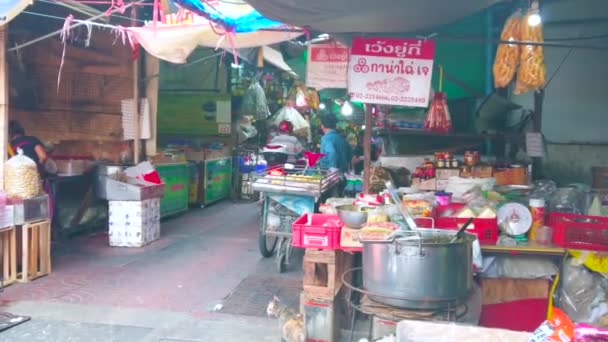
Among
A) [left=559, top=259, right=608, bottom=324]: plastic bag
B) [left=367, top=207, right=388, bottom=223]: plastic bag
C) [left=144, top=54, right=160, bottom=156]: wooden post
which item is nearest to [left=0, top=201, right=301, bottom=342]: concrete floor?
[left=367, top=207, right=388, bottom=223]: plastic bag

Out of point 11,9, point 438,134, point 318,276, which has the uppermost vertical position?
point 11,9

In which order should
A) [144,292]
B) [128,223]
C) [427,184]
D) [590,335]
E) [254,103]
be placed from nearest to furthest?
[590,335] < [144,292] < [427,184] < [128,223] < [254,103]

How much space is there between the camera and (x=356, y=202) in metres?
5.07

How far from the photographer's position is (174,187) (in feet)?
34.7

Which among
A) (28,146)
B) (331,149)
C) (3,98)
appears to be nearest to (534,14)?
(331,149)

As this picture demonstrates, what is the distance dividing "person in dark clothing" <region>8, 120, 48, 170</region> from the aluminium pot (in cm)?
575

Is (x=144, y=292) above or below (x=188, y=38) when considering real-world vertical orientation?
below

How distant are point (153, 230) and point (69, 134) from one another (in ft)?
8.11

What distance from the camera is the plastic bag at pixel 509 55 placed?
182 inches

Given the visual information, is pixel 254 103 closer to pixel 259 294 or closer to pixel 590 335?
pixel 259 294

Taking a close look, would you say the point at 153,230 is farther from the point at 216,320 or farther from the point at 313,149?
the point at 313,149

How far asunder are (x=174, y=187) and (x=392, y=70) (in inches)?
260

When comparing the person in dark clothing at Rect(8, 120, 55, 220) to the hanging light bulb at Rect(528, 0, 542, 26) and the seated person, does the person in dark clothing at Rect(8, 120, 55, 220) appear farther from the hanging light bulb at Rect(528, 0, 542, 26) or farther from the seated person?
the hanging light bulb at Rect(528, 0, 542, 26)

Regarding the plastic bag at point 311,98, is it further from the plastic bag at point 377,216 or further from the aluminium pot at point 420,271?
the aluminium pot at point 420,271
